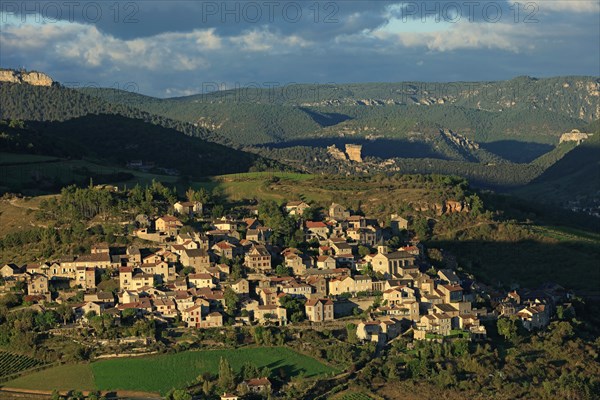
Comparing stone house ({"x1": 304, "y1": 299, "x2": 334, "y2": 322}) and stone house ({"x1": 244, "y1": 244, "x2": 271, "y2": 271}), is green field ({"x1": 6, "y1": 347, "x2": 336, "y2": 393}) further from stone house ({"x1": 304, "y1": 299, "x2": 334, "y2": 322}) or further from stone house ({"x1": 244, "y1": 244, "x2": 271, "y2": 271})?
stone house ({"x1": 244, "y1": 244, "x2": 271, "y2": 271})

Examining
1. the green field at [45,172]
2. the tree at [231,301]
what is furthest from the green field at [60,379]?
the green field at [45,172]

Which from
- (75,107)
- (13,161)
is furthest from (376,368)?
(75,107)

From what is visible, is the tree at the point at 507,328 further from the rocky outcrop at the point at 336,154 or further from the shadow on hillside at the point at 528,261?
the rocky outcrop at the point at 336,154

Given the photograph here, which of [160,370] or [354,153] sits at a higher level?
[160,370]

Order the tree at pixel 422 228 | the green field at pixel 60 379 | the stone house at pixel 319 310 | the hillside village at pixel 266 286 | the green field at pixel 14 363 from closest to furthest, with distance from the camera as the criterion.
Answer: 1. the green field at pixel 60 379
2. the green field at pixel 14 363
3. the hillside village at pixel 266 286
4. the stone house at pixel 319 310
5. the tree at pixel 422 228

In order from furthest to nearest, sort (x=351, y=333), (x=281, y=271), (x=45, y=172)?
(x=45, y=172)
(x=281, y=271)
(x=351, y=333)

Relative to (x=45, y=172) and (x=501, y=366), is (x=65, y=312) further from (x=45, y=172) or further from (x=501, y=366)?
(x=45, y=172)

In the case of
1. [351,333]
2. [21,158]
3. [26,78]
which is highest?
[26,78]

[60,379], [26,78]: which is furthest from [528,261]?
[26,78]
